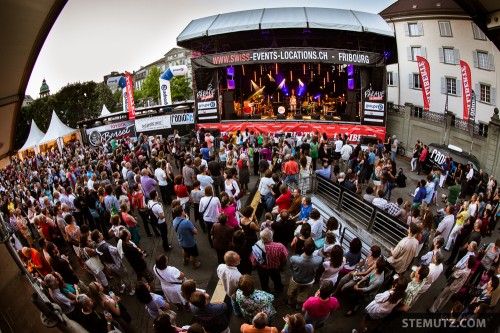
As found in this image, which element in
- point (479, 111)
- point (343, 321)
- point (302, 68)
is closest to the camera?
point (343, 321)

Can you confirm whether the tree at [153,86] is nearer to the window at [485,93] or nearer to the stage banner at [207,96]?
the stage banner at [207,96]

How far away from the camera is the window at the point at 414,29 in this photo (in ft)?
90.8

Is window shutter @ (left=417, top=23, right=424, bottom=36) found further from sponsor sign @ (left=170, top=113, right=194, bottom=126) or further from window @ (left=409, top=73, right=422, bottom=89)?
sponsor sign @ (left=170, top=113, right=194, bottom=126)

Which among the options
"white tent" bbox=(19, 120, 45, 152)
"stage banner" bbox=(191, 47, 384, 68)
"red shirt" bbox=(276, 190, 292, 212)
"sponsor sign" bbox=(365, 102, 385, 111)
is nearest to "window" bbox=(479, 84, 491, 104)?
"sponsor sign" bbox=(365, 102, 385, 111)

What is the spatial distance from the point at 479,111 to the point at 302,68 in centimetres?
1394

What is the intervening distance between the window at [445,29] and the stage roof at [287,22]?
8.98 meters

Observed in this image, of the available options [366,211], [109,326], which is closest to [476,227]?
[366,211]

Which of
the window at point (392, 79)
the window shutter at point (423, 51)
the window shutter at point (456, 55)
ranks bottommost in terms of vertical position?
the window at point (392, 79)

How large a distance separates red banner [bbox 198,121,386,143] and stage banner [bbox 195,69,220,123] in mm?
646

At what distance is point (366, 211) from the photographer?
25.3ft

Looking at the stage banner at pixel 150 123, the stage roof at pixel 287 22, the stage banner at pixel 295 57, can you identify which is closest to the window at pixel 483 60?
the stage roof at pixel 287 22

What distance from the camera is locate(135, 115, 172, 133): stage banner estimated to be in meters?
20.6

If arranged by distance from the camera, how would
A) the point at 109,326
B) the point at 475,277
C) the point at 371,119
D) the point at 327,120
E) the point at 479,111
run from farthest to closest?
the point at 479,111 < the point at 327,120 < the point at 371,119 < the point at 475,277 < the point at 109,326

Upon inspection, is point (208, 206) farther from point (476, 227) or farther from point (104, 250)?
point (476, 227)
